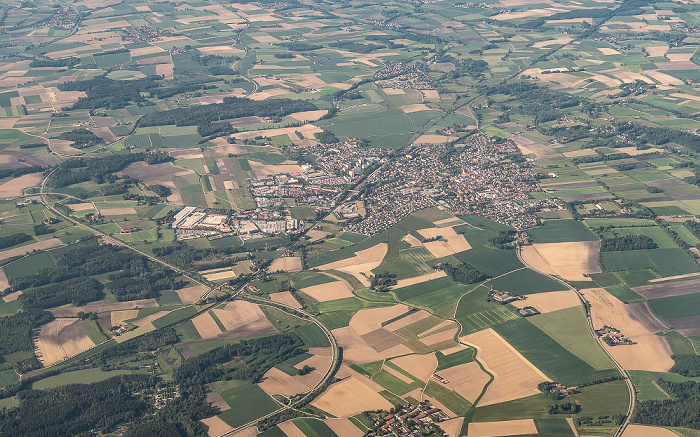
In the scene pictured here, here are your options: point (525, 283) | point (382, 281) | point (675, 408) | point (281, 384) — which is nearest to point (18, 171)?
point (382, 281)

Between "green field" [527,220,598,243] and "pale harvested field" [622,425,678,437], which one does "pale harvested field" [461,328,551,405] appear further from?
"green field" [527,220,598,243]

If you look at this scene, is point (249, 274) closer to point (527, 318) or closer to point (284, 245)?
point (284, 245)

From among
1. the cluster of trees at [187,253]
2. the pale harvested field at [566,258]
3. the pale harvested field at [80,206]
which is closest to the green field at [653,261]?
the pale harvested field at [566,258]

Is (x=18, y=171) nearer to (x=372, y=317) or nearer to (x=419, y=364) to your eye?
(x=372, y=317)

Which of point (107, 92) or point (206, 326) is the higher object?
point (206, 326)

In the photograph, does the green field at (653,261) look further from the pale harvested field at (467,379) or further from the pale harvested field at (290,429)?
the pale harvested field at (290,429)

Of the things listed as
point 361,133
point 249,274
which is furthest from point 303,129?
point 249,274
